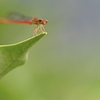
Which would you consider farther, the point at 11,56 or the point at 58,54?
the point at 58,54

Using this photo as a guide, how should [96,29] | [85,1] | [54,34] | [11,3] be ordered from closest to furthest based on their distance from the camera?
[11,3] < [54,34] < [96,29] < [85,1]

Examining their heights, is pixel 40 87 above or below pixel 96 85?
above

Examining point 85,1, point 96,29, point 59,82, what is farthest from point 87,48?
point 85,1

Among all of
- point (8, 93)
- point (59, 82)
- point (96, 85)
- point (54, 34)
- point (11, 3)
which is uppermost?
point (11, 3)

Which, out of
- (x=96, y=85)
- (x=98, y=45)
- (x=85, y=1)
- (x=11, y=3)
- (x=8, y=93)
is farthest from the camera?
(x=85, y=1)

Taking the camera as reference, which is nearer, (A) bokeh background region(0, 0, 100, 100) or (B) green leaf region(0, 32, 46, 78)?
(B) green leaf region(0, 32, 46, 78)

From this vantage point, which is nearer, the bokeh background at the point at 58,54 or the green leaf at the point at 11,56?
the green leaf at the point at 11,56

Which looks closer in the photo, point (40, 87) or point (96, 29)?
point (40, 87)

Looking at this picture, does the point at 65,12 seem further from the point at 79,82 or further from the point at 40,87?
the point at 40,87
